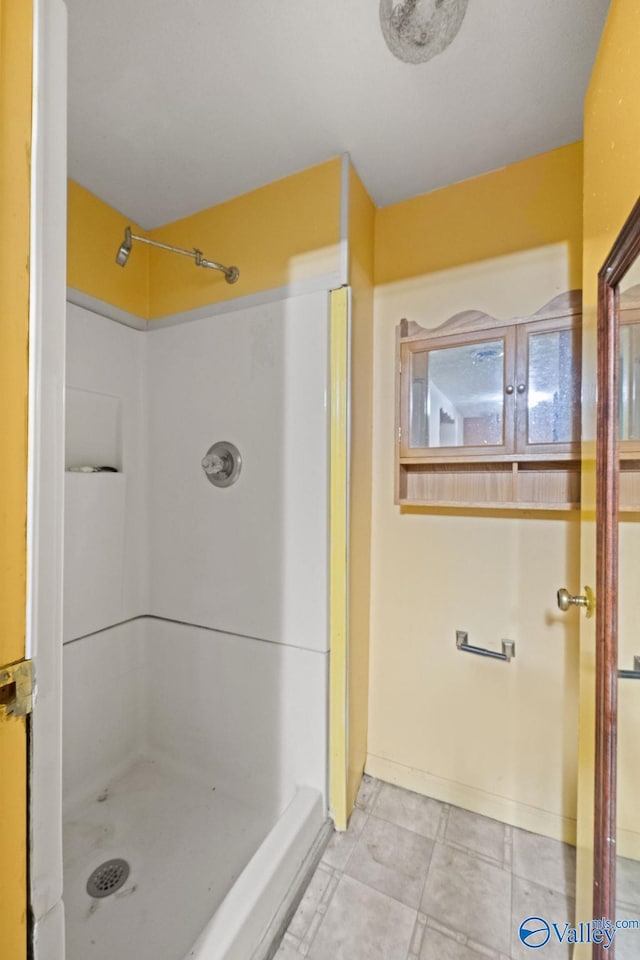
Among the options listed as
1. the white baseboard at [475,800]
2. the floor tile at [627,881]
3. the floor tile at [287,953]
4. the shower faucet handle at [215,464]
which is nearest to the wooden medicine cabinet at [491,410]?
the shower faucet handle at [215,464]

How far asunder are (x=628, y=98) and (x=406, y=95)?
2.15 ft

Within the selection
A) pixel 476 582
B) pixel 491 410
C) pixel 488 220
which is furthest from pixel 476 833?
pixel 488 220

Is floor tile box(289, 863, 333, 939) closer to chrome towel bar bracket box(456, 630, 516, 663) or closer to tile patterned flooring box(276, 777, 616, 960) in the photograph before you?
tile patterned flooring box(276, 777, 616, 960)

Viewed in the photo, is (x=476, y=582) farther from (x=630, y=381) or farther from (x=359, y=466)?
(x=630, y=381)

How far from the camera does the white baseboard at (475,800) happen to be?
1215 mm

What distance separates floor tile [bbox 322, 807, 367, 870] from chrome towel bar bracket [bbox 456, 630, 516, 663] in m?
0.67

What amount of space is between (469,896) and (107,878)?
1045 mm

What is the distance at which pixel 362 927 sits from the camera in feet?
3.26

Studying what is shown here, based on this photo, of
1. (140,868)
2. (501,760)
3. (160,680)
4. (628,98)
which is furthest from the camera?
(160,680)

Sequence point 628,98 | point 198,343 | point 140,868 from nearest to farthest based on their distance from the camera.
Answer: point 628,98
point 140,868
point 198,343

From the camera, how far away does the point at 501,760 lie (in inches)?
50.6

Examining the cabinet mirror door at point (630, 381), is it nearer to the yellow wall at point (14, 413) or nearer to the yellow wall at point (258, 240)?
the yellow wall at point (258, 240)

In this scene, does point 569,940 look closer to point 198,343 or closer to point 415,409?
point 415,409

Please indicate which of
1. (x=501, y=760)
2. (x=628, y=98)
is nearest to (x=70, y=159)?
(x=628, y=98)
